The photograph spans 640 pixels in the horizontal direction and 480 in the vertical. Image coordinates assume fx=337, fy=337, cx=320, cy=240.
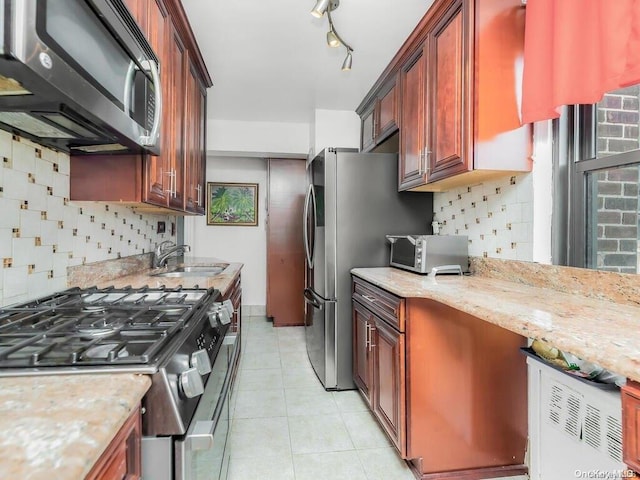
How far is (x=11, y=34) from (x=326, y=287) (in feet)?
6.77

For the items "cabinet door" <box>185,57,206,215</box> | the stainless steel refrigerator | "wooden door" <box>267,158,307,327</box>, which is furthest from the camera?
"wooden door" <box>267,158,307,327</box>

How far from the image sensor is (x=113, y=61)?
38.1 inches

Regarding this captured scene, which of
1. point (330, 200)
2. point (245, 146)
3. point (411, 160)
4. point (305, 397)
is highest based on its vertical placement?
point (245, 146)

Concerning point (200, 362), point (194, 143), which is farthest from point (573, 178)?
point (194, 143)

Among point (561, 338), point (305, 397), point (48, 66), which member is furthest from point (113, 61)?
point (305, 397)

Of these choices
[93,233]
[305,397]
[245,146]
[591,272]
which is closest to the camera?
[591,272]

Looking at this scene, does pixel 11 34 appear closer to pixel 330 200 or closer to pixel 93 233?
pixel 93 233

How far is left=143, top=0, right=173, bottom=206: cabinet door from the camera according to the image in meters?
1.52

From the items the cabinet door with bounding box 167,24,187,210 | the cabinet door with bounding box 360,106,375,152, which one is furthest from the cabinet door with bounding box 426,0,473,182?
the cabinet door with bounding box 167,24,187,210

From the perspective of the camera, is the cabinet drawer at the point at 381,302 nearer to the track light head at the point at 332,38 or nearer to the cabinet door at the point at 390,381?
the cabinet door at the point at 390,381

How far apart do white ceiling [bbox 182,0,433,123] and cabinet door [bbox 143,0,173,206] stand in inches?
14.3

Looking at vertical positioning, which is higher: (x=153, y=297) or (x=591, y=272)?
(x=591, y=272)

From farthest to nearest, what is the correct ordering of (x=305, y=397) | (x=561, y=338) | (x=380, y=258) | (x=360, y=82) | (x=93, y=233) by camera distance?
(x=360, y=82) < (x=380, y=258) < (x=305, y=397) < (x=93, y=233) < (x=561, y=338)

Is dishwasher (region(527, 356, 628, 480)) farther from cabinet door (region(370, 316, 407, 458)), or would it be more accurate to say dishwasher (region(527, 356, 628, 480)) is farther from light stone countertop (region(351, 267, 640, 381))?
cabinet door (region(370, 316, 407, 458))
